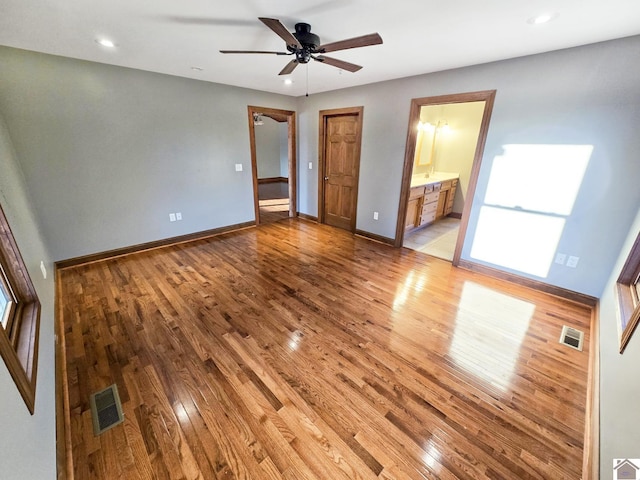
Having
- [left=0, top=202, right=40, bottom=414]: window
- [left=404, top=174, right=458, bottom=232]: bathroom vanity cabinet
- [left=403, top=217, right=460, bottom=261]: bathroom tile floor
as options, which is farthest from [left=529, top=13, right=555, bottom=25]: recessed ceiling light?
[left=0, top=202, right=40, bottom=414]: window

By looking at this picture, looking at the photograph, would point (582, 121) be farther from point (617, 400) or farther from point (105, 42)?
point (105, 42)

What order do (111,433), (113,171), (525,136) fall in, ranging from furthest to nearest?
(113,171)
(525,136)
(111,433)

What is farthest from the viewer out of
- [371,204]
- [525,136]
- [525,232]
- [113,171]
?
[371,204]

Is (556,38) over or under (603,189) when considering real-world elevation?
over

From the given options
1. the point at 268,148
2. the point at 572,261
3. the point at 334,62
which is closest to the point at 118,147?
the point at 334,62

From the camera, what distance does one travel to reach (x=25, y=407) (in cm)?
99

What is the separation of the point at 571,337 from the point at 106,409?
11.4 ft

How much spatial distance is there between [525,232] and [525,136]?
103 centimetres

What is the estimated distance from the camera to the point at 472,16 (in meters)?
1.82

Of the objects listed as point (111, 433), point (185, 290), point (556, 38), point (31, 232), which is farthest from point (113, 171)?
point (556, 38)

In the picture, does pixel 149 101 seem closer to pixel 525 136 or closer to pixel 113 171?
pixel 113 171

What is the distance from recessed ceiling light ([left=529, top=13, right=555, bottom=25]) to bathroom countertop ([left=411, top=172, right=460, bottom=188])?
94.1 inches

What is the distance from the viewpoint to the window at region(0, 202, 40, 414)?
996mm

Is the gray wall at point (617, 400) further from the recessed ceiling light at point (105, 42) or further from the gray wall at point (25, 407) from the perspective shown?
the recessed ceiling light at point (105, 42)
